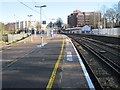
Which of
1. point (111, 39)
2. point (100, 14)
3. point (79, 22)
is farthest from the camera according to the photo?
point (79, 22)

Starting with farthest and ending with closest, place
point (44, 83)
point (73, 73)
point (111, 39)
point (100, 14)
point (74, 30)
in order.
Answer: point (74, 30) < point (100, 14) < point (111, 39) < point (73, 73) < point (44, 83)

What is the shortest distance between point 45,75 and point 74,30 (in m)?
108

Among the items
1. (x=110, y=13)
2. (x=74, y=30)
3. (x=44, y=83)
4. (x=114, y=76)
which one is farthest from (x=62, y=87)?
(x=74, y=30)

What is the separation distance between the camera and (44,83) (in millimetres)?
7199

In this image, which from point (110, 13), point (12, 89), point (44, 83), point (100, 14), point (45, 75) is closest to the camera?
point (12, 89)

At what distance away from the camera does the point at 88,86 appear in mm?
6879

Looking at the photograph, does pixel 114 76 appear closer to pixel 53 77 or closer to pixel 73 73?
pixel 73 73

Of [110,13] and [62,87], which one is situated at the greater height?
[110,13]

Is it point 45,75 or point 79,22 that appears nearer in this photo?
point 45,75

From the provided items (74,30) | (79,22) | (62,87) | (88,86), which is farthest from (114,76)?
(79,22)

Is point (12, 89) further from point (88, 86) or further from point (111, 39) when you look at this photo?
point (111, 39)

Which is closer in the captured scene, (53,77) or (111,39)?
(53,77)

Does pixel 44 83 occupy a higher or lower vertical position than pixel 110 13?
lower

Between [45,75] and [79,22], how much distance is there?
15732 cm
